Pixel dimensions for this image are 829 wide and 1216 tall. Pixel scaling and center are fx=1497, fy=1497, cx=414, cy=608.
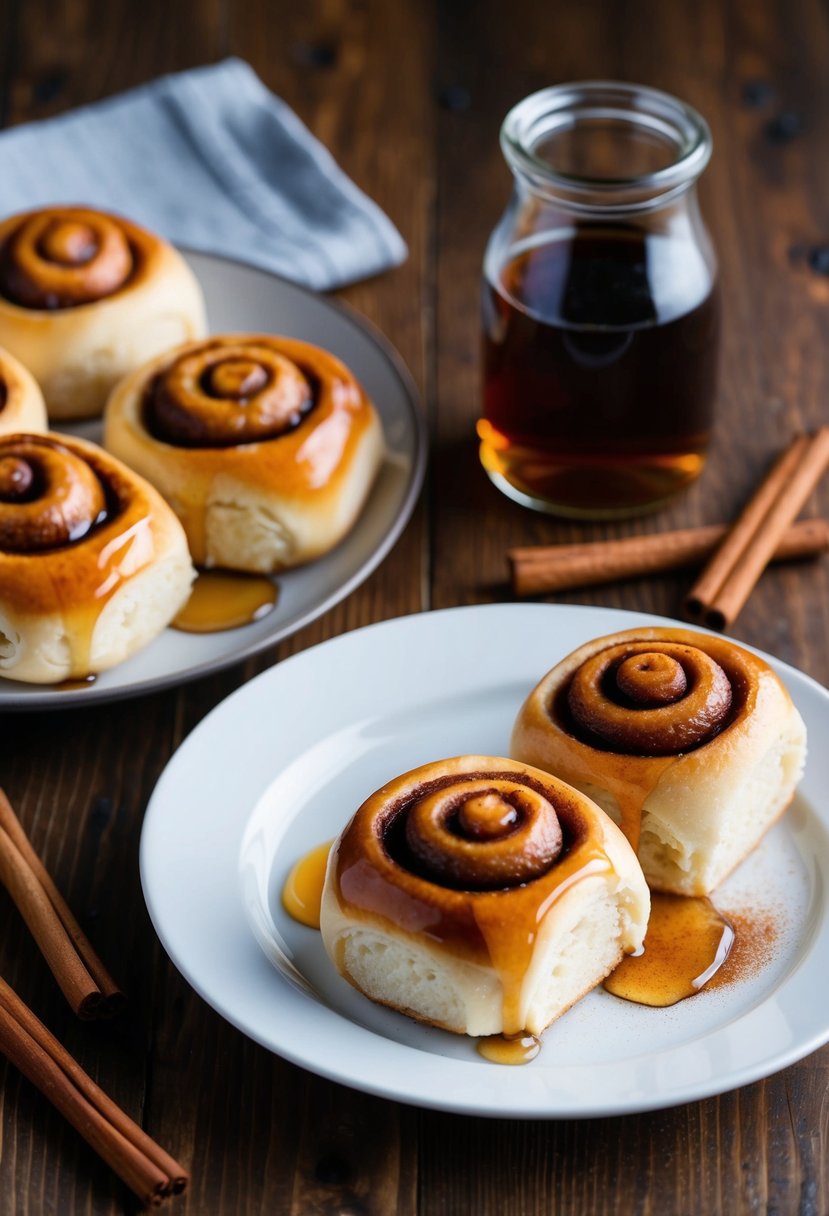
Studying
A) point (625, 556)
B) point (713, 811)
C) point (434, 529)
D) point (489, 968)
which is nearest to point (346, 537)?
point (434, 529)

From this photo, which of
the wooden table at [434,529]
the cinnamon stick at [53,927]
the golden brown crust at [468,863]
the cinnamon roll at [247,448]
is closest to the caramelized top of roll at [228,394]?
the cinnamon roll at [247,448]

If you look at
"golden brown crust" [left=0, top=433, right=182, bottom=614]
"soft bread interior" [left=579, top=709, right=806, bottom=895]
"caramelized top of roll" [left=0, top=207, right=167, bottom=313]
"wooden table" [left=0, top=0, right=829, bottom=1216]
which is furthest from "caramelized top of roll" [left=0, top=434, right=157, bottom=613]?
"soft bread interior" [left=579, top=709, right=806, bottom=895]

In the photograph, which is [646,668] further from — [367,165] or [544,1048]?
[367,165]

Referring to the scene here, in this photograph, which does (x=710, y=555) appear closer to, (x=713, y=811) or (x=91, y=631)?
(x=713, y=811)

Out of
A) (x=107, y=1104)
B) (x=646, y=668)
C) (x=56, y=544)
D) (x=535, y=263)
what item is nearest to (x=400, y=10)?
(x=535, y=263)

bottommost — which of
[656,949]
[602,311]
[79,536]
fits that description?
[656,949]

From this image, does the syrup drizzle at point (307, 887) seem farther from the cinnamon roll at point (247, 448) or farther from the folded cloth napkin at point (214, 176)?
the folded cloth napkin at point (214, 176)
